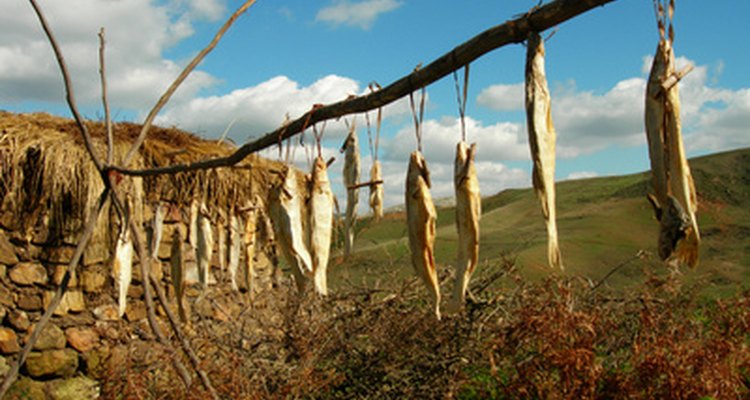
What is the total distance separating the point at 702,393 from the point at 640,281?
2.08 m

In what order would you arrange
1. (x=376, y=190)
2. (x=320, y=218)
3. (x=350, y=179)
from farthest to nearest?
1. (x=350, y=179)
2. (x=376, y=190)
3. (x=320, y=218)

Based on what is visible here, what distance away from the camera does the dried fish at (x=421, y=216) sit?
1283 mm

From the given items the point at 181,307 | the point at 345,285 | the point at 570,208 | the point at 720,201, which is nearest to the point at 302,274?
the point at 181,307

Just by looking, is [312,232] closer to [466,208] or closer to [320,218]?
[320,218]

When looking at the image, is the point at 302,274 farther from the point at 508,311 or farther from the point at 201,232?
the point at 508,311

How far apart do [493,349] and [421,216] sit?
11.4 ft

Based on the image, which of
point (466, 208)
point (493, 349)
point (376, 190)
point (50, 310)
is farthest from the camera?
point (493, 349)

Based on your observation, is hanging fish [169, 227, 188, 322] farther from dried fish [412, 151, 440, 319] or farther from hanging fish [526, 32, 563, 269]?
hanging fish [526, 32, 563, 269]

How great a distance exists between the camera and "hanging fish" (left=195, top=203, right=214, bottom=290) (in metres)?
2.41

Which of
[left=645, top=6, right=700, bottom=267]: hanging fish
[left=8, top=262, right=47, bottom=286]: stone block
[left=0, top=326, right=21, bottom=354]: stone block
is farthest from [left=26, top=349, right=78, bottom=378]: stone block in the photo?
[left=645, top=6, right=700, bottom=267]: hanging fish

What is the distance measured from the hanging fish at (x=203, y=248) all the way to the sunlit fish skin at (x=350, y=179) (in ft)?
2.56

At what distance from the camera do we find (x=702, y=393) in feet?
12.0

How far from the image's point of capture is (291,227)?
63.4 inches

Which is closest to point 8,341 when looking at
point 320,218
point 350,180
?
point 350,180
